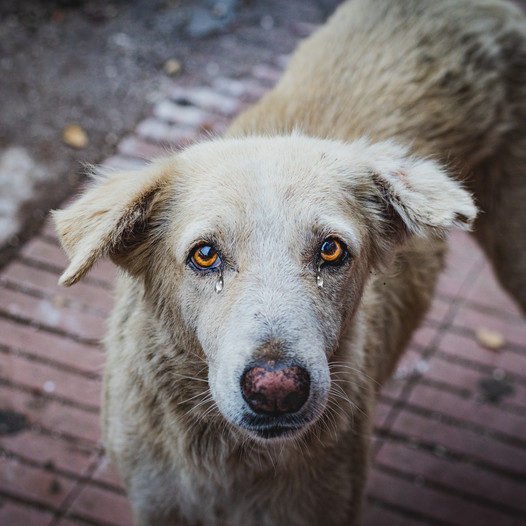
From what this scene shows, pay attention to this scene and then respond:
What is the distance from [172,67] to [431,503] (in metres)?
3.83

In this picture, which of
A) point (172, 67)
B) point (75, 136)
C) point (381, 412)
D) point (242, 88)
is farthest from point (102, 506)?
point (172, 67)

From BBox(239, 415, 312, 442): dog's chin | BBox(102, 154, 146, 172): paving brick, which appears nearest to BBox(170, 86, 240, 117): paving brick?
BBox(102, 154, 146, 172): paving brick

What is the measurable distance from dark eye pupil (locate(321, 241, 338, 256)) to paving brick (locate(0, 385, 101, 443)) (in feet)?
6.41

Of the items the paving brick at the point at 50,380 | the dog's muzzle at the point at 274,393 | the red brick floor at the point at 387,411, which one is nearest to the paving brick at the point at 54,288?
the red brick floor at the point at 387,411

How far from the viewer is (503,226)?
3480mm

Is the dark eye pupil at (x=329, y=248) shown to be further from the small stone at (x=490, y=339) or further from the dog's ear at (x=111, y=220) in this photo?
the small stone at (x=490, y=339)

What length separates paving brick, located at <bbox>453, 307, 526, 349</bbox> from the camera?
4.25m

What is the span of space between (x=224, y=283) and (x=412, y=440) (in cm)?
204

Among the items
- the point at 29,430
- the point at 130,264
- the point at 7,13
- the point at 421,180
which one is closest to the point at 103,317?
the point at 29,430

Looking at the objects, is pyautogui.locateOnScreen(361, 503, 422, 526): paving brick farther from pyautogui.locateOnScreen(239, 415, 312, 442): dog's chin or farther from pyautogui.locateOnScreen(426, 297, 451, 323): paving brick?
pyautogui.locateOnScreen(239, 415, 312, 442): dog's chin

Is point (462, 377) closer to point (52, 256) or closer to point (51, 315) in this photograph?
point (51, 315)

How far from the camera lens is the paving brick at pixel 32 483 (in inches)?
130

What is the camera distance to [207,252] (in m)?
2.20

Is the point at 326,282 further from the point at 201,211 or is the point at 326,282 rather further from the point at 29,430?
the point at 29,430
